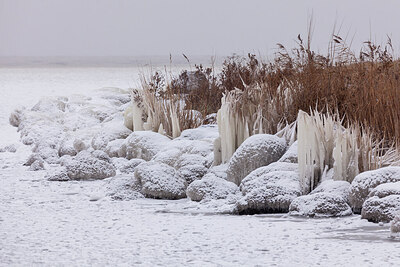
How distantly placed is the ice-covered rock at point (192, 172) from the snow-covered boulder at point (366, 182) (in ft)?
6.10

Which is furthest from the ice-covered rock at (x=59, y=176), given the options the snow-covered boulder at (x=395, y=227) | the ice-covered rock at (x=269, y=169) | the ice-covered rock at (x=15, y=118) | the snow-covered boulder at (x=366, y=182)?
the ice-covered rock at (x=15, y=118)

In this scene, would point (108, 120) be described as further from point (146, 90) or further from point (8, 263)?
point (8, 263)

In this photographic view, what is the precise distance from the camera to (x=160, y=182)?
6117 mm

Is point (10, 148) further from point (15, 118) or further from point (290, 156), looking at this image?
point (290, 156)

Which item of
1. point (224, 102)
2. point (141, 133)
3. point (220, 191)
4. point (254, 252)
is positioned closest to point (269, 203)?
point (220, 191)

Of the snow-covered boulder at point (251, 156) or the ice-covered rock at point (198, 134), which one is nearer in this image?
the snow-covered boulder at point (251, 156)

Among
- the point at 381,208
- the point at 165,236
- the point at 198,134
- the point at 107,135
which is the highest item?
the point at 198,134

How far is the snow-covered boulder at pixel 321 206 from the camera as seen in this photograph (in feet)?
16.8

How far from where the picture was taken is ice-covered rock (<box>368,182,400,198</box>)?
4.91 metres

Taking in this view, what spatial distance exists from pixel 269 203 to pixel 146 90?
4.01 metres

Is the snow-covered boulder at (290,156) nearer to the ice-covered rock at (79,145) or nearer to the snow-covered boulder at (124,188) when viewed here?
the snow-covered boulder at (124,188)

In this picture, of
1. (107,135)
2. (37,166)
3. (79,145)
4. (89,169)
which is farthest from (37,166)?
(107,135)

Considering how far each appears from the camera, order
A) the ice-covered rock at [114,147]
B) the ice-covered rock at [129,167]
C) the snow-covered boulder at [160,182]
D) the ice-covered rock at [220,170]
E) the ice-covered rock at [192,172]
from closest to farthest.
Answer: the snow-covered boulder at [160,182] → the ice-covered rock at [220,170] → the ice-covered rock at [192,172] → the ice-covered rock at [129,167] → the ice-covered rock at [114,147]

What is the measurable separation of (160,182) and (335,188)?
5.34ft
